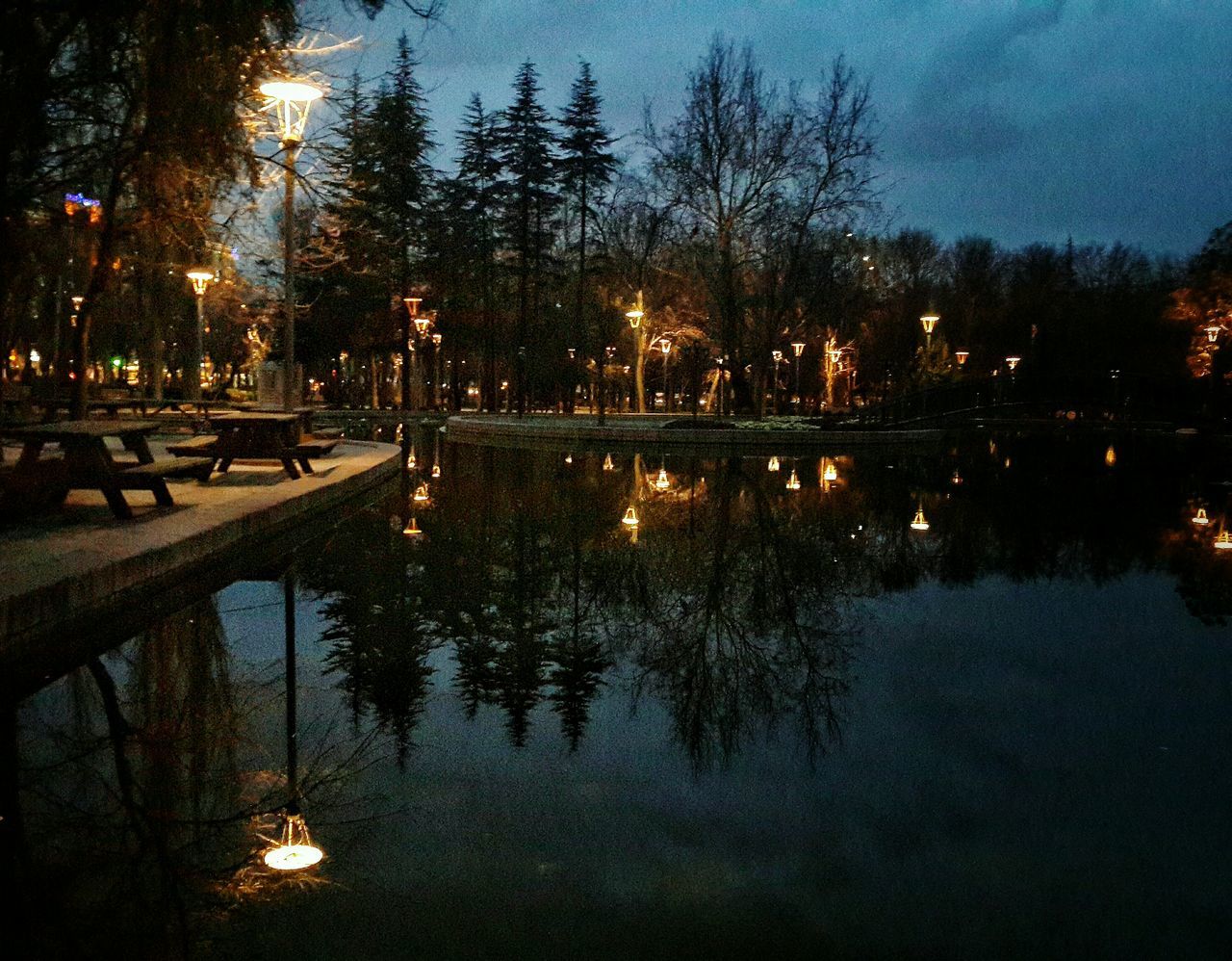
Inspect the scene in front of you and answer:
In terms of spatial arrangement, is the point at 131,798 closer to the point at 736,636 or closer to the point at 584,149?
the point at 736,636

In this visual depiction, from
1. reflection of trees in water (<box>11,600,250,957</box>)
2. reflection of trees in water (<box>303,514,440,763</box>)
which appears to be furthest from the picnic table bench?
reflection of trees in water (<box>11,600,250,957</box>)

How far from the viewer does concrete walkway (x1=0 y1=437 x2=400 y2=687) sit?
7.18m

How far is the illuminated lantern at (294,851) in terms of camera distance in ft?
13.0

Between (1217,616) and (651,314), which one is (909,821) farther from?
(651,314)

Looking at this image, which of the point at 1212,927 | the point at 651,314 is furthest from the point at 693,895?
the point at 651,314

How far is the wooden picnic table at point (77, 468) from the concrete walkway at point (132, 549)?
31 cm

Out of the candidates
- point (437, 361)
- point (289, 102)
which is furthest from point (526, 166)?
point (289, 102)

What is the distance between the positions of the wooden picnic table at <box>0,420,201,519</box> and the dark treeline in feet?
7.24

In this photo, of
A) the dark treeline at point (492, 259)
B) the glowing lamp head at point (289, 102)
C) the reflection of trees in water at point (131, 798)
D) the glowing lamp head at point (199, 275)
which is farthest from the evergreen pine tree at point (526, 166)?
the reflection of trees in water at point (131, 798)

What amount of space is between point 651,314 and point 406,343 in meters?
15.0

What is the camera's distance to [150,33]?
11883 millimetres

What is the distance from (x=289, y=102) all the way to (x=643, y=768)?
1492 cm

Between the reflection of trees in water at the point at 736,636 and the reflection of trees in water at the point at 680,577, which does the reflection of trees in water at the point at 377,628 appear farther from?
the reflection of trees in water at the point at 736,636

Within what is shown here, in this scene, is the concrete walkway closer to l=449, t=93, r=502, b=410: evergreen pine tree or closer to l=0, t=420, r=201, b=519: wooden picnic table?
l=0, t=420, r=201, b=519: wooden picnic table
